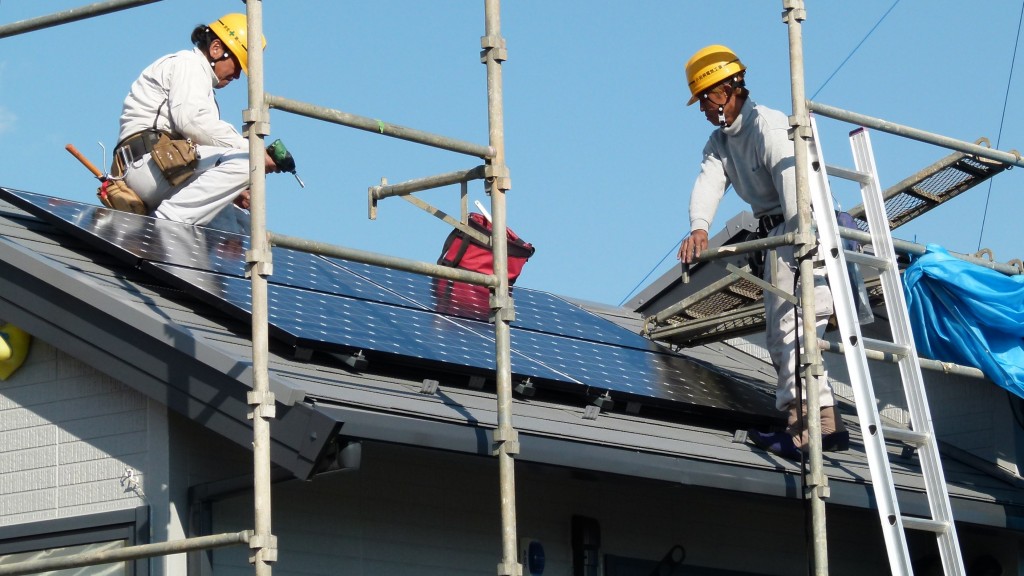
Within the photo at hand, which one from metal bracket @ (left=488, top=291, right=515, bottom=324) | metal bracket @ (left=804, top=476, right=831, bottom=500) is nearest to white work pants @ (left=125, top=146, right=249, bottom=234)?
metal bracket @ (left=488, top=291, right=515, bottom=324)

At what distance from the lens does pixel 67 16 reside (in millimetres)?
7520

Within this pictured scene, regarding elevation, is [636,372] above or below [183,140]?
below

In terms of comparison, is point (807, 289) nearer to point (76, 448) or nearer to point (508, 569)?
point (508, 569)

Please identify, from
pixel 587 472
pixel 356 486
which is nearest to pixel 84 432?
pixel 356 486

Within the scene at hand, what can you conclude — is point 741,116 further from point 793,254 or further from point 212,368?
point 212,368

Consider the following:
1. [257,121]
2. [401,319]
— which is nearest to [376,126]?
[257,121]

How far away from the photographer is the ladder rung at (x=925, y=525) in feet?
25.4

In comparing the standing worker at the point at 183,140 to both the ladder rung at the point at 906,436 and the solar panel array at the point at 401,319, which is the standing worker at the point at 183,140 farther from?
the ladder rung at the point at 906,436

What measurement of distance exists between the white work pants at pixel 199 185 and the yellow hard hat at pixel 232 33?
→ 0.65m

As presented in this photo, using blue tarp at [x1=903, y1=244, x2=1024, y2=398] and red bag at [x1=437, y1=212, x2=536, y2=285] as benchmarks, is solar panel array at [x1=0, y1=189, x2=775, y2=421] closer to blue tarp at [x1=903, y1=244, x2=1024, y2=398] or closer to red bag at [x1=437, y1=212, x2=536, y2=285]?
red bag at [x1=437, y1=212, x2=536, y2=285]

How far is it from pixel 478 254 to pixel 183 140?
2093 mm

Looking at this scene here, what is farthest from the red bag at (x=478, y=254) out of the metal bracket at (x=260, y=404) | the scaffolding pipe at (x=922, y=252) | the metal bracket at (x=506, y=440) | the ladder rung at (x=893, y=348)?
the metal bracket at (x=260, y=404)

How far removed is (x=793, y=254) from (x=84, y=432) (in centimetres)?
391

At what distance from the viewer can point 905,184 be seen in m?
10.2
